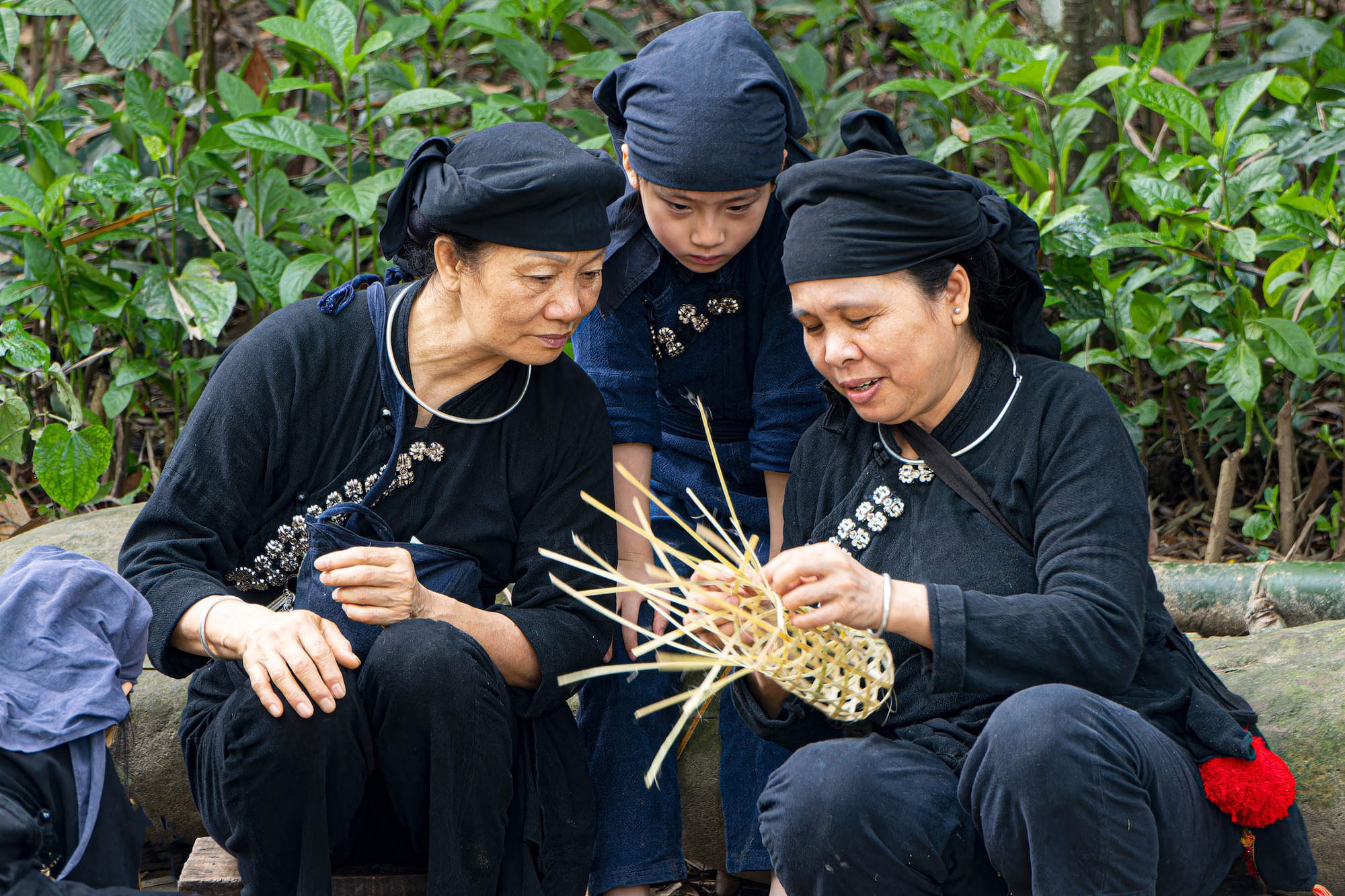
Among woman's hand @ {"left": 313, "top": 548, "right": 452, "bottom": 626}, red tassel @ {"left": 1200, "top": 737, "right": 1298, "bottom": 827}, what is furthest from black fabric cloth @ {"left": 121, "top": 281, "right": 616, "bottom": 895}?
red tassel @ {"left": 1200, "top": 737, "right": 1298, "bottom": 827}

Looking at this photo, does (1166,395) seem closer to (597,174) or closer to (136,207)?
(597,174)

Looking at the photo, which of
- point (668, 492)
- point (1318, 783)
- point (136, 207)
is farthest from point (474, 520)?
point (136, 207)

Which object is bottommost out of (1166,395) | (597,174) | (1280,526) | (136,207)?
(1280,526)

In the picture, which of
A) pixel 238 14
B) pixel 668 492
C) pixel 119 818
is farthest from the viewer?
pixel 238 14

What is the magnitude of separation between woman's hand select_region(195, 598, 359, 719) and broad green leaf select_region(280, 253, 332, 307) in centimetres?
166

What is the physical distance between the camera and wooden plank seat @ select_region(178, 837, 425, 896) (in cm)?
229

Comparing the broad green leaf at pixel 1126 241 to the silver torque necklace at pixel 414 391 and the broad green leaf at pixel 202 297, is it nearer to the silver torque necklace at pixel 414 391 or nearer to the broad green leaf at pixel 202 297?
the silver torque necklace at pixel 414 391

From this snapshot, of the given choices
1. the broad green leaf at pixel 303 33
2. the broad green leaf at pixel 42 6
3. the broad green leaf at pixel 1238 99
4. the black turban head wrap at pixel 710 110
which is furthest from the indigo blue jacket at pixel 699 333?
the broad green leaf at pixel 42 6

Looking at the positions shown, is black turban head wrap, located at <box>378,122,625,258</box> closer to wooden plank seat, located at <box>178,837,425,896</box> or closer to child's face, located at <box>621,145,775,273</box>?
child's face, located at <box>621,145,775,273</box>

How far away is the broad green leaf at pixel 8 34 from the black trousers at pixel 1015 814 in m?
3.12

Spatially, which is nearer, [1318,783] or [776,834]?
[776,834]

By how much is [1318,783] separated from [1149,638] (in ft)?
Answer: 2.06

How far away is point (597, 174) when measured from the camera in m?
2.35

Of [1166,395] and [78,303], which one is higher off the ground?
[78,303]
